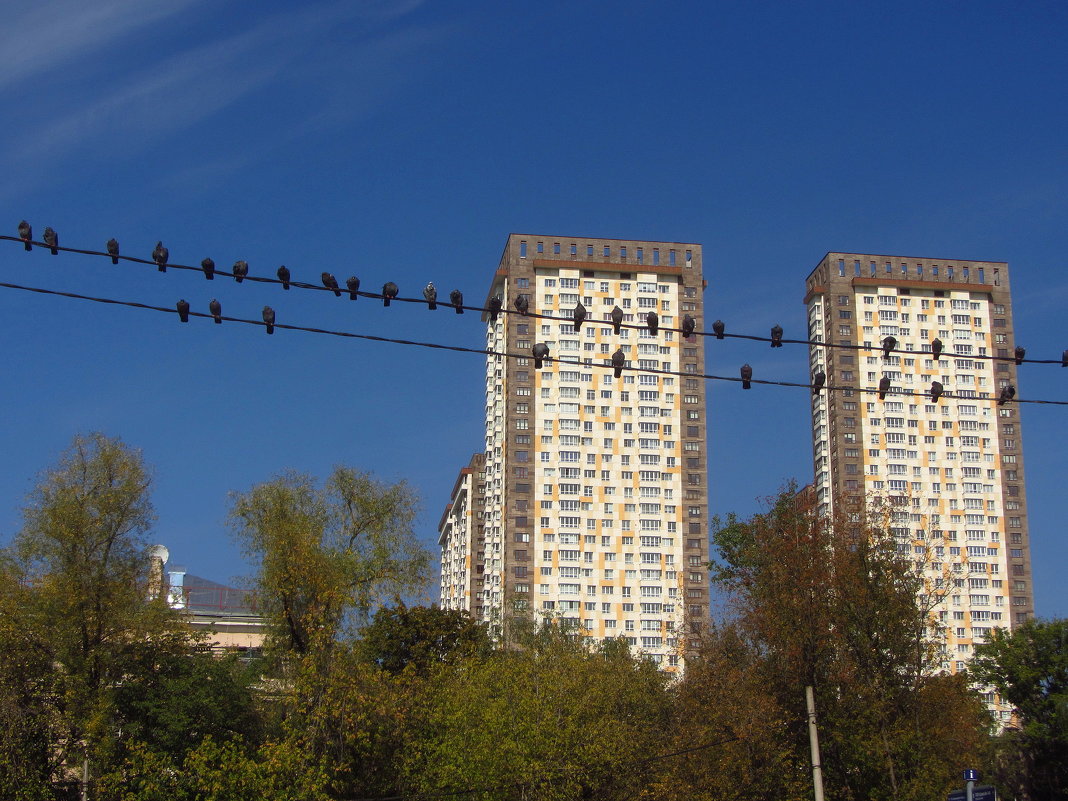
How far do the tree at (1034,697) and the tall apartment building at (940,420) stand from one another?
39140 millimetres

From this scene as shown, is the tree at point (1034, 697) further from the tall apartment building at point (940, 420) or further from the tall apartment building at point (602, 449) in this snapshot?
the tall apartment building at point (940, 420)

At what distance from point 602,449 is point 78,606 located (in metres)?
65.0

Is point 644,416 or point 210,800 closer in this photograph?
point 210,800

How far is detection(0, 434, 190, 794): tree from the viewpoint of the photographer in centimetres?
3897

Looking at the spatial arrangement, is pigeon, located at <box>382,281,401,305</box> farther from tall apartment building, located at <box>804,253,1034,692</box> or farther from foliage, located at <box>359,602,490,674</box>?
tall apartment building, located at <box>804,253,1034,692</box>

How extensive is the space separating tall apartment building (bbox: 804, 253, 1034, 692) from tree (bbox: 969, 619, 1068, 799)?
1541 inches

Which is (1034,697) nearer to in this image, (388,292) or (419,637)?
(419,637)

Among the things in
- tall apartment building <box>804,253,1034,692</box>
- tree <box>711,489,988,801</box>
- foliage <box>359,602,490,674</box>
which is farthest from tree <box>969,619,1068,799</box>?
tall apartment building <box>804,253,1034,692</box>

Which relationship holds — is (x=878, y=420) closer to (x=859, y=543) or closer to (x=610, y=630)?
(x=610, y=630)

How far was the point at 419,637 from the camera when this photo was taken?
54000 mm

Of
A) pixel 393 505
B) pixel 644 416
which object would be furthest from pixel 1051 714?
pixel 644 416

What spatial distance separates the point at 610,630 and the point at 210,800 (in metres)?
66.5

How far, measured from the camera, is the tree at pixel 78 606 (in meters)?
39.0

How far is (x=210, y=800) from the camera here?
33.5 m
